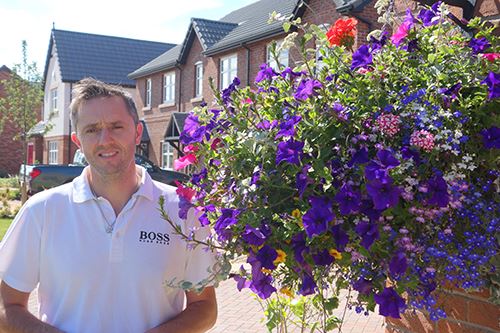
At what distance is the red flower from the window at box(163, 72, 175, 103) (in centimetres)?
2499

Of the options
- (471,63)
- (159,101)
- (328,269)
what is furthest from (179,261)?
(159,101)

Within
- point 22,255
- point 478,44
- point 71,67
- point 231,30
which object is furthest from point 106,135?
point 71,67

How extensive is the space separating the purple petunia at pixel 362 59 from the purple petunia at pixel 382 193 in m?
0.46

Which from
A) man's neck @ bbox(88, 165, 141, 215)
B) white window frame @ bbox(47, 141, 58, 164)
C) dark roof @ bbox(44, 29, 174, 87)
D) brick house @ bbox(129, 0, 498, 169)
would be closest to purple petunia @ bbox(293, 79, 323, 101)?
man's neck @ bbox(88, 165, 141, 215)

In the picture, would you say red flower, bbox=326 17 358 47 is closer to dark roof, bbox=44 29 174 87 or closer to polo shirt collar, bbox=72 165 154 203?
polo shirt collar, bbox=72 165 154 203

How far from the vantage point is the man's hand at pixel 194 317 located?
2.35 m

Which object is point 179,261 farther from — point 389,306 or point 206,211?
point 389,306

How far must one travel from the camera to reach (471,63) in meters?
1.92

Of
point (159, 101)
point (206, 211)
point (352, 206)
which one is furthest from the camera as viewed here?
point (159, 101)

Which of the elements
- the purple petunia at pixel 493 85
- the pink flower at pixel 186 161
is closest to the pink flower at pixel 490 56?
the purple petunia at pixel 493 85

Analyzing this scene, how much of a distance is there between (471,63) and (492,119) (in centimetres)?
23

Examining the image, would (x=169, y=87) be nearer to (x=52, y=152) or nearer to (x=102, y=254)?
(x=52, y=152)

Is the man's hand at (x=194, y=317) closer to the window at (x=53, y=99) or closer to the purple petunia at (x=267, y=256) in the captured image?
the purple petunia at (x=267, y=256)

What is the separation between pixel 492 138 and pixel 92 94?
154 cm
